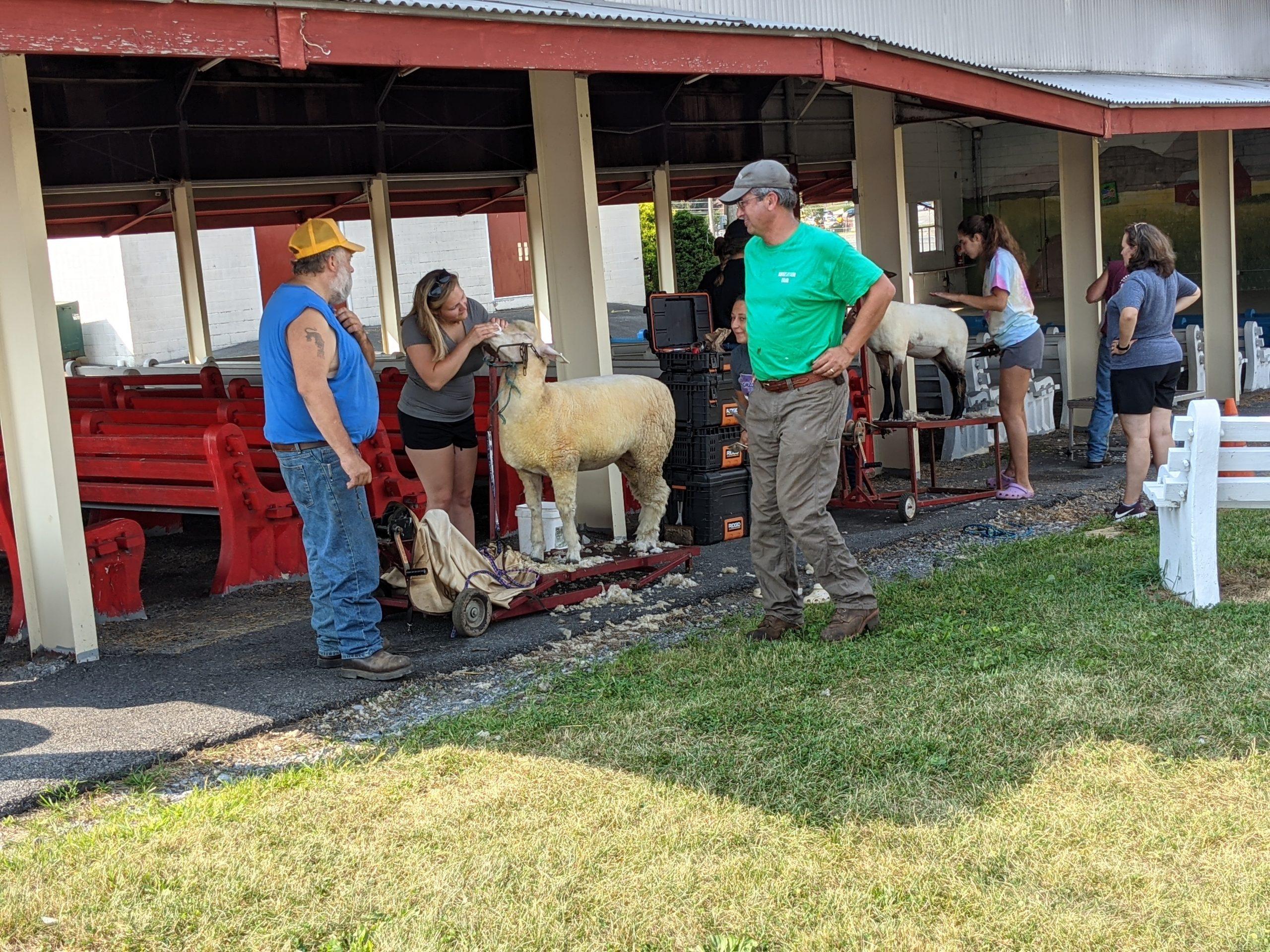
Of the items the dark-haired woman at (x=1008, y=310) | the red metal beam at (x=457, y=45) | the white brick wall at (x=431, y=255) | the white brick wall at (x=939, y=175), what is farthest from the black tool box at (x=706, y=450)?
the white brick wall at (x=431, y=255)

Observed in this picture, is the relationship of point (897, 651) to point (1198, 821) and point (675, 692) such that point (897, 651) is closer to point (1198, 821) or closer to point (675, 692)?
point (675, 692)

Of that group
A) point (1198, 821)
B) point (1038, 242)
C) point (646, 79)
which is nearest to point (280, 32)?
point (1198, 821)

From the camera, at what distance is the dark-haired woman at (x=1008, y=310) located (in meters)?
9.77

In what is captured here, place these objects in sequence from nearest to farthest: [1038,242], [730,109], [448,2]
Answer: [448,2] < [730,109] < [1038,242]

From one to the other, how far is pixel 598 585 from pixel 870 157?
5.24 metres

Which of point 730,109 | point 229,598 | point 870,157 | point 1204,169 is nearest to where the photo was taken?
point 229,598

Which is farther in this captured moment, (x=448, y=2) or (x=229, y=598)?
(x=229, y=598)

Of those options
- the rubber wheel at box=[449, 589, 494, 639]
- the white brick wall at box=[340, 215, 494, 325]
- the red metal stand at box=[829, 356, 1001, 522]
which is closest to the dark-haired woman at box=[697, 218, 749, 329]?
the red metal stand at box=[829, 356, 1001, 522]

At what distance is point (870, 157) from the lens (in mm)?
11000

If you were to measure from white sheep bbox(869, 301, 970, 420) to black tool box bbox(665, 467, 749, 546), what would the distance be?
1.77 m

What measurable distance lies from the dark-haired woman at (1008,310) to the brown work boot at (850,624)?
415 cm

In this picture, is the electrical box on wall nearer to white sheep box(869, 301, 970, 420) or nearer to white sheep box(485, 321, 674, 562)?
white sheep box(869, 301, 970, 420)

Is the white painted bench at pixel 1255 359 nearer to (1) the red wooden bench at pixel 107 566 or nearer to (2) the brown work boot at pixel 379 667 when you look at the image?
(2) the brown work boot at pixel 379 667

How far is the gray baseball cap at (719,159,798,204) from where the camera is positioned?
5.96m
